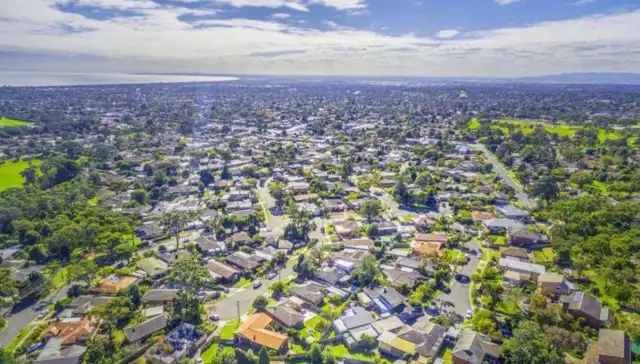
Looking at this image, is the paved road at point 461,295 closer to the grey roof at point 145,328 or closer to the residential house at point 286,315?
the residential house at point 286,315

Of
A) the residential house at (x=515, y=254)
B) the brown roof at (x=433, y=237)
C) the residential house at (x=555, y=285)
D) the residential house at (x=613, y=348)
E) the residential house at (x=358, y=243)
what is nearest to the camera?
the residential house at (x=613, y=348)

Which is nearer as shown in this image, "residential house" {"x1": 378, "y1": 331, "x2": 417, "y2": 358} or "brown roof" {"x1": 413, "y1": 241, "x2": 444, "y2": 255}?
"residential house" {"x1": 378, "y1": 331, "x2": 417, "y2": 358}

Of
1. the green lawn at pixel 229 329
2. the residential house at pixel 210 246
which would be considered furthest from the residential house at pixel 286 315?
the residential house at pixel 210 246

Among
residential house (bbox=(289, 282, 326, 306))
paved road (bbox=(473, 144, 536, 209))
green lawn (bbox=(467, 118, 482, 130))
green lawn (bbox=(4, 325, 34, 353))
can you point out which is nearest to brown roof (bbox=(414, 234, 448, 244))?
residential house (bbox=(289, 282, 326, 306))

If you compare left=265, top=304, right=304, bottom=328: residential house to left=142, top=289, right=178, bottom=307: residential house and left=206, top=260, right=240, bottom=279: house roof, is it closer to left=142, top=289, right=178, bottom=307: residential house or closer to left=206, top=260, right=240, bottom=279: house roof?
left=206, top=260, right=240, bottom=279: house roof

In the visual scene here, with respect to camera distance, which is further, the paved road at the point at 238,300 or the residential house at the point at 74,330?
the paved road at the point at 238,300
